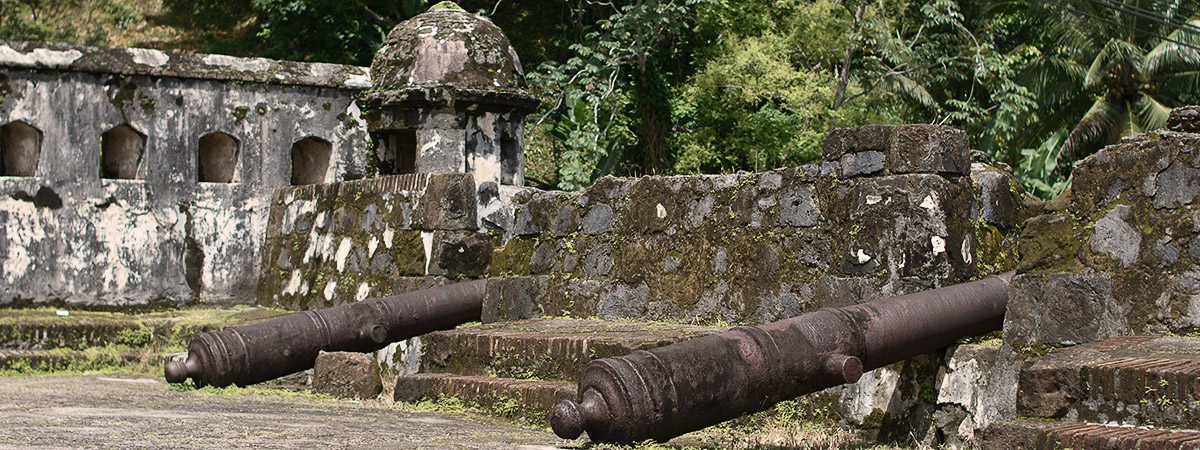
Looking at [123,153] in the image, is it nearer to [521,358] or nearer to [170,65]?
[170,65]

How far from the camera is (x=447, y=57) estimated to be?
1073cm

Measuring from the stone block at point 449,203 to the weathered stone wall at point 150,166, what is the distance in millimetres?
3408

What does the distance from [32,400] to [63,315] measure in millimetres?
4155

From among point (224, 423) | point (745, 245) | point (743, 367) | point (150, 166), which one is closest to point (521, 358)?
point (745, 245)

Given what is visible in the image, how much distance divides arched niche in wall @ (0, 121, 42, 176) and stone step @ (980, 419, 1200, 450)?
9706mm

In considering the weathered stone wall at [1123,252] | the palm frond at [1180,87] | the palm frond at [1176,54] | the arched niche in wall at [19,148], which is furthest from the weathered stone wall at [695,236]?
the palm frond at [1180,87]

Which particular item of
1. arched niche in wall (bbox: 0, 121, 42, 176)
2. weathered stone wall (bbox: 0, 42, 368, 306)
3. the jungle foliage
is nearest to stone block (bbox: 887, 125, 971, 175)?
weathered stone wall (bbox: 0, 42, 368, 306)

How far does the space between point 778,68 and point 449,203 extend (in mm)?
14323

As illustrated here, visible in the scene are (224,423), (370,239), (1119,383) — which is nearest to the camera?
(1119,383)

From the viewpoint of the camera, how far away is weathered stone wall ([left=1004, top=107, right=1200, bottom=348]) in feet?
15.7

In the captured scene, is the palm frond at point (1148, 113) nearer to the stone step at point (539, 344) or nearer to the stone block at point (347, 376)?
the stone step at point (539, 344)

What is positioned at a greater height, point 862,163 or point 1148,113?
point 1148,113

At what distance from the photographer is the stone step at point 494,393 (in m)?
6.30

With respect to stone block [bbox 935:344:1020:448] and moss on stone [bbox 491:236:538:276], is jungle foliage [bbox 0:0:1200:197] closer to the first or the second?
moss on stone [bbox 491:236:538:276]
